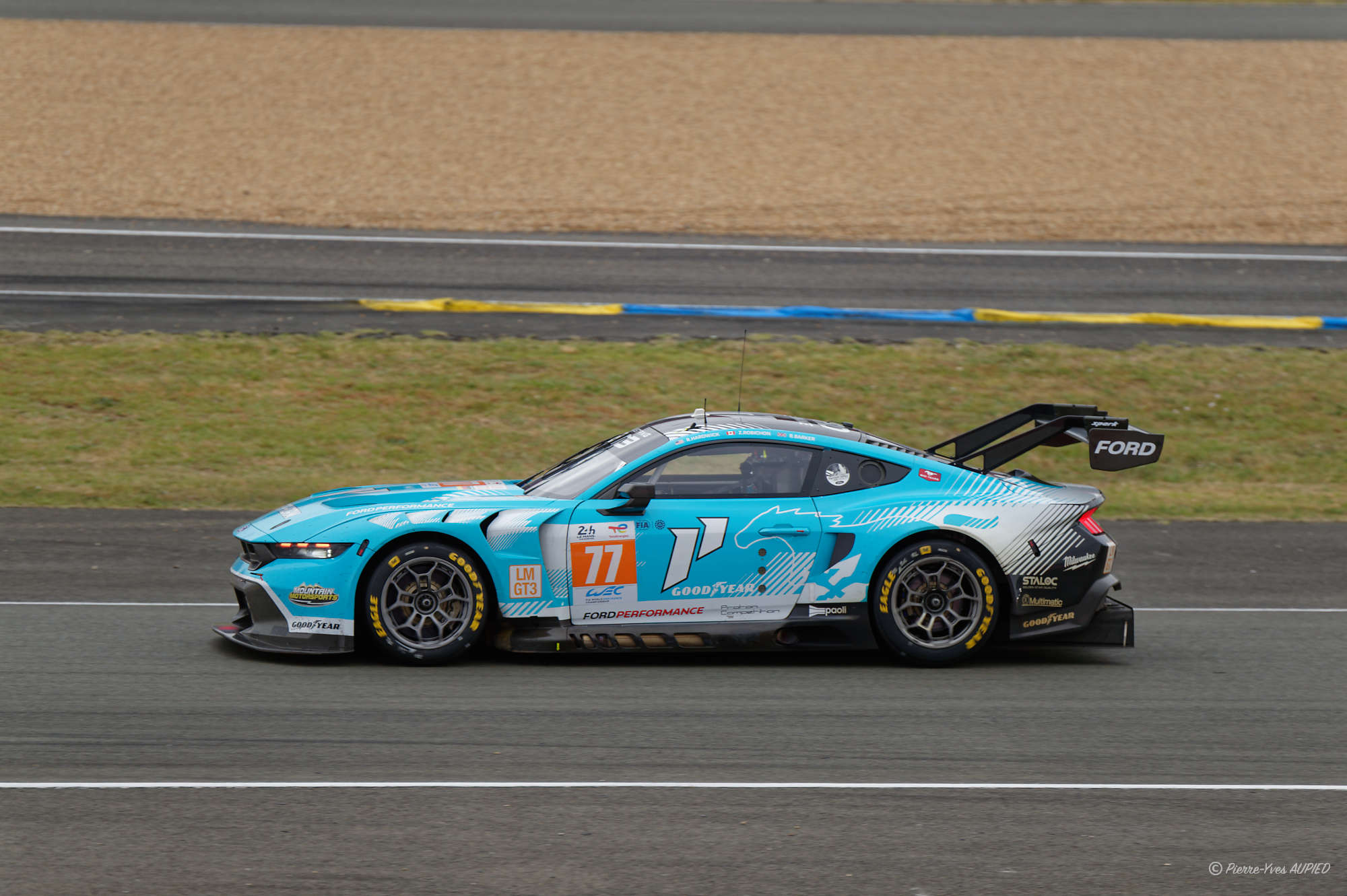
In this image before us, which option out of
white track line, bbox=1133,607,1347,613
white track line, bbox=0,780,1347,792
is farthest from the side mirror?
white track line, bbox=1133,607,1347,613

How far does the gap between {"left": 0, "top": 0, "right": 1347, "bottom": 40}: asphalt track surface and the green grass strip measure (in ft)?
54.8

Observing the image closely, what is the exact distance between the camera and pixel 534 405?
1568 cm

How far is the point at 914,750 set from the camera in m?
6.65

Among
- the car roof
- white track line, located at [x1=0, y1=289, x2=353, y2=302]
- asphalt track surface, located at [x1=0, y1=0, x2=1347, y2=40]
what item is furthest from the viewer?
asphalt track surface, located at [x1=0, y1=0, x2=1347, y2=40]

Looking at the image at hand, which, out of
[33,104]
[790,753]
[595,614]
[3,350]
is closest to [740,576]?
[595,614]

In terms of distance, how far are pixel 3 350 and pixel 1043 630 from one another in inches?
497

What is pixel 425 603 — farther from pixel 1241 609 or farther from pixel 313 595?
pixel 1241 609

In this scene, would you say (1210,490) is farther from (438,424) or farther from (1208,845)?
(1208,845)

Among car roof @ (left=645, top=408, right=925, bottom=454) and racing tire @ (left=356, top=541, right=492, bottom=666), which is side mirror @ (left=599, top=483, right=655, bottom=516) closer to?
car roof @ (left=645, top=408, right=925, bottom=454)

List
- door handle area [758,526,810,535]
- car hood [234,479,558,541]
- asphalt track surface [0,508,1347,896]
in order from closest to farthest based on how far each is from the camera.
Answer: asphalt track surface [0,508,1347,896]
car hood [234,479,558,541]
door handle area [758,526,810,535]

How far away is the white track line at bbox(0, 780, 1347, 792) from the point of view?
19.5 feet

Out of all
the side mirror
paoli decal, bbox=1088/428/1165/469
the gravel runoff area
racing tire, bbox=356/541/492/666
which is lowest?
racing tire, bbox=356/541/492/666

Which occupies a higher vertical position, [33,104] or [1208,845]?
[33,104]

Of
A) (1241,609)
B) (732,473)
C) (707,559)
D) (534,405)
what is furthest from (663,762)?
(534,405)
